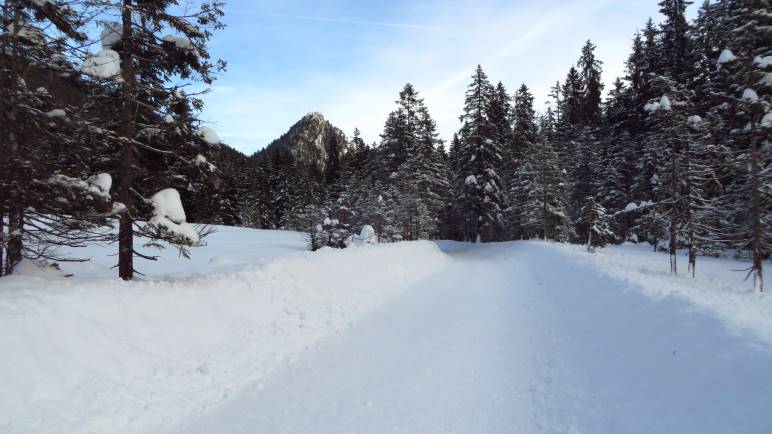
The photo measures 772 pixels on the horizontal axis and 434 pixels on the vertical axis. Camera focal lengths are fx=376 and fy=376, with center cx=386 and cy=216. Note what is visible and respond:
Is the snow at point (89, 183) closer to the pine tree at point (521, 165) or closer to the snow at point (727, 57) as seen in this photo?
the snow at point (727, 57)

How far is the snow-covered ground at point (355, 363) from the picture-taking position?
4.29 meters

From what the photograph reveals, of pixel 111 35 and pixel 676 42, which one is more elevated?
pixel 676 42

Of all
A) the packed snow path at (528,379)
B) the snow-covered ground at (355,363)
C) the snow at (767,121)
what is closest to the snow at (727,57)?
the snow at (767,121)

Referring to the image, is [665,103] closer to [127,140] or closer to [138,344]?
[127,140]

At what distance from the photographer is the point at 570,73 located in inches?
2734

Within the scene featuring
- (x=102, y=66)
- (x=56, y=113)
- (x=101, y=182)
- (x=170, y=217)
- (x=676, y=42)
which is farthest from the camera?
(x=676, y=42)

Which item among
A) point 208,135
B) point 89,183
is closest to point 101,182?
point 89,183

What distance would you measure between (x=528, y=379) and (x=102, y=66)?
9095 mm

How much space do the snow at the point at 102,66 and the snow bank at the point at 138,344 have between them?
3714mm

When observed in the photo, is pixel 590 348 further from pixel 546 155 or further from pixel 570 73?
pixel 570 73

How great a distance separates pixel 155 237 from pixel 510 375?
7.20 meters

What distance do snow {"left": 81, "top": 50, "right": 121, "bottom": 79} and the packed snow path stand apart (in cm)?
620

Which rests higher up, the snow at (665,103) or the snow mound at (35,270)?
the snow at (665,103)

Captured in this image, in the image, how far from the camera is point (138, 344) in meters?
5.59
